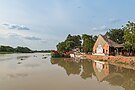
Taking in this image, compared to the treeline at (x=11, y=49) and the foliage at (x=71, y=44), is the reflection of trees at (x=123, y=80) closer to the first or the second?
the foliage at (x=71, y=44)

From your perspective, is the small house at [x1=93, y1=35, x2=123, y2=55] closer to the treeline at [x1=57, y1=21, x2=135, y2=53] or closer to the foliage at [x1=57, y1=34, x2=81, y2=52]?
the treeline at [x1=57, y1=21, x2=135, y2=53]

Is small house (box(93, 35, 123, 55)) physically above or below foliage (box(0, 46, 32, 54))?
below

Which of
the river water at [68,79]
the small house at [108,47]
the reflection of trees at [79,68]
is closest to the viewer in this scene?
the river water at [68,79]

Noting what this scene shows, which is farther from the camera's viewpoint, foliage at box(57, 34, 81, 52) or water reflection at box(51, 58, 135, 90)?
foliage at box(57, 34, 81, 52)

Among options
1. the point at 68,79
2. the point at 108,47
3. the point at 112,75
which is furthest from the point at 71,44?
the point at 68,79

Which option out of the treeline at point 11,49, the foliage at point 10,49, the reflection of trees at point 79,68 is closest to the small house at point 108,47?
the reflection of trees at point 79,68

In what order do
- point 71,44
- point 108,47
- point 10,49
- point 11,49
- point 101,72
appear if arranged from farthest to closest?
point 11,49, point 10,49, point 71,44, point 108,47, point 101,72

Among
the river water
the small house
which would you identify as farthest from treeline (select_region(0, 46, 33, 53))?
the river water

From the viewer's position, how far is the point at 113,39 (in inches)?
2953

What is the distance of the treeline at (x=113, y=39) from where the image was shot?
39.0 metres

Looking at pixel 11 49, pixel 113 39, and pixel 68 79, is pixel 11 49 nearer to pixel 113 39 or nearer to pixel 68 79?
pixel 113 39

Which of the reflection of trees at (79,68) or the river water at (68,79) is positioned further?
the reflection of trees at (79,68)

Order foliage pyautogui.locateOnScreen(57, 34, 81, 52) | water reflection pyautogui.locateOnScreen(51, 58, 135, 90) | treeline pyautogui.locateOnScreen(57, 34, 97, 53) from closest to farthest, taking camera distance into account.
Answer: water reflection pyautogui.locateOnScreen(51, 58, 135, 90) → treeline pyautogui.locateOnScreen(57, 34, 97, 53) → foliage pyautogui.locateOnScreen(57, 34, 81, 52)

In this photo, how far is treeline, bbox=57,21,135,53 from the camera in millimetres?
38969
